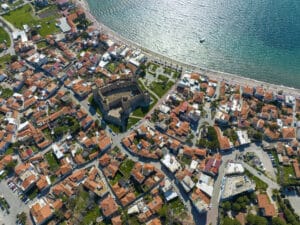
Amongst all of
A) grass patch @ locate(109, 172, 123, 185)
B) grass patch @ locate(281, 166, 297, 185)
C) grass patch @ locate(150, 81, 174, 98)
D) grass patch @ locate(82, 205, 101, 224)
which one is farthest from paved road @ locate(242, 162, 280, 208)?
grass patch @ locate(82, 205, 101, 224)

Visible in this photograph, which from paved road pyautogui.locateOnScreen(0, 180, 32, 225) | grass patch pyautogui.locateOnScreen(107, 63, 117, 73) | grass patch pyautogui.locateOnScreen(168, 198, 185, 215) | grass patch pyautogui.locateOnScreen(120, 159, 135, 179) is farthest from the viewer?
grass patch pyautogui.locateOnScreen(107, 63, 117, 73)

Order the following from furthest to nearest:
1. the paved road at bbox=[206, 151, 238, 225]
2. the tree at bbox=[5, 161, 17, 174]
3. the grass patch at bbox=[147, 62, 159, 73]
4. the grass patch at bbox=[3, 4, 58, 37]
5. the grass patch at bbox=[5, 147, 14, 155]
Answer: the grass patch at bbox=[3, 4, 58, 37] → the grass patch at bbox=[147, 62, 159, 73] → the grass patch at bbox=[5, 147, 14, 155] → the tree at bbox=[5, 161, 17, 174] → the paved road at bbox=[206, 151, 238, 225]

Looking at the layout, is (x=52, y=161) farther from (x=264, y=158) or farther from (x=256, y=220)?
(x=264, y=158)

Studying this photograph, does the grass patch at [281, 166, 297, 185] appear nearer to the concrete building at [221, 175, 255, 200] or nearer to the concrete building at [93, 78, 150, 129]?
the concrete building at [221, 175, 255, 200]

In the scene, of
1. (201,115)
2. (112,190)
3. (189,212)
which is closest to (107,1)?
(201,115)

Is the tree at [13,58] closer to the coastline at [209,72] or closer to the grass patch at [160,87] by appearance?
the coastline at [209,72]

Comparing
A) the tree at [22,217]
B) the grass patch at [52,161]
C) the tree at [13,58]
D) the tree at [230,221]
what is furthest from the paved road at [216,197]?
the tree at [13,58]

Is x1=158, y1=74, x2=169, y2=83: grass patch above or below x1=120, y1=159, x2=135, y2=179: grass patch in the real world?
above
